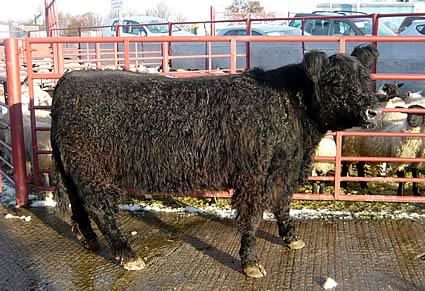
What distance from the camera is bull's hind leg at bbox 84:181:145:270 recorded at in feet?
13.7

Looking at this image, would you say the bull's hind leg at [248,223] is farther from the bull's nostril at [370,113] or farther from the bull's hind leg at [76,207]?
the bull's hind leg at [76,207]

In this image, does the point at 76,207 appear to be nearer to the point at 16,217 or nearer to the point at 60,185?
the point at 60,185

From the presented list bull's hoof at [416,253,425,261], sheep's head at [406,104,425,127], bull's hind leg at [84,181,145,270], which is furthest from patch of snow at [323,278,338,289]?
sheep's head at [406,104,425,127]

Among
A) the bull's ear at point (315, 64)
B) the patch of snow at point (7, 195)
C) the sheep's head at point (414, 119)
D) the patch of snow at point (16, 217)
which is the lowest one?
the patch of snow at point (16, 217)

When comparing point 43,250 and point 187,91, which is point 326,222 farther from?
point 43,250

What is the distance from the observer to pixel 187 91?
4070 mm

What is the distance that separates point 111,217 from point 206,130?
1.08 meters

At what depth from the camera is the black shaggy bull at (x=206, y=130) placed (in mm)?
3891

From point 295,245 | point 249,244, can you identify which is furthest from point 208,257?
point 295,245

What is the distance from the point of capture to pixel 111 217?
167 inches

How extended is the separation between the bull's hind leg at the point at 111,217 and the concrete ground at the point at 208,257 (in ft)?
0.32

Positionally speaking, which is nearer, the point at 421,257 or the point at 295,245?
the point at 421,257

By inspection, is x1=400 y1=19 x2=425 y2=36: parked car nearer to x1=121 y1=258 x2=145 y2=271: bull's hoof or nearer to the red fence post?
the red fence post

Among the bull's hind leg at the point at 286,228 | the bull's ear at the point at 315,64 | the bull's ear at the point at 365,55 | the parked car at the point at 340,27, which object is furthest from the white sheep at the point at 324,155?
the parked car at the point at 340,27
